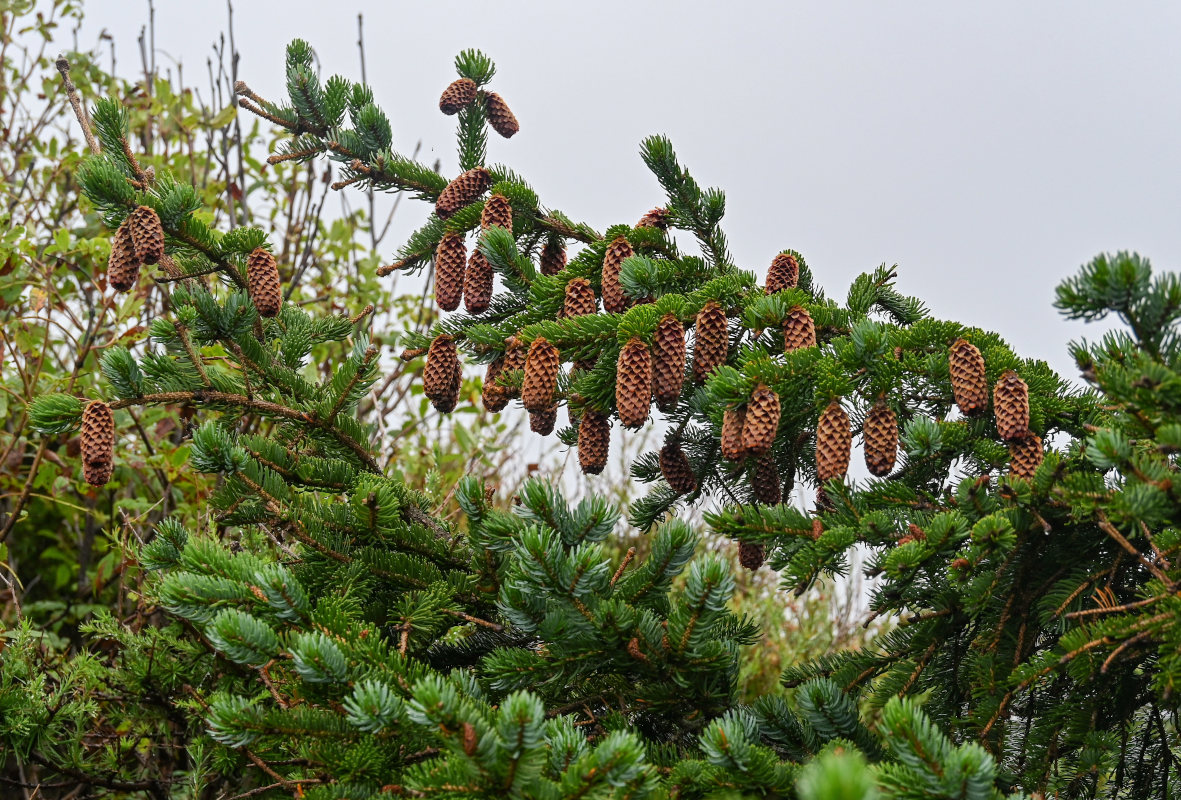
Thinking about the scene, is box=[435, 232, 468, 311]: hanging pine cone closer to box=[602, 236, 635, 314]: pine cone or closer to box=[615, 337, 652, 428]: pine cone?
box=[602, 236, 635, 314]: pine cone

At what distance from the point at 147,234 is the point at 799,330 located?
4.34ft

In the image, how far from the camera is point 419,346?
244cm

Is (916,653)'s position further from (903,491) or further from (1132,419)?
(1132,419)

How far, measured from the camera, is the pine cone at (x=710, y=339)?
1961mm

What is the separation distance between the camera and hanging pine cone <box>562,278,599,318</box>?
2.14 metres

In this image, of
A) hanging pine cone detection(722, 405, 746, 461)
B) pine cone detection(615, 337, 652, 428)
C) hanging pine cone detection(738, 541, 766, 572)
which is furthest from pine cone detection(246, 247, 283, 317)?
hanging pine cone detection(738, 541, 766, 572)

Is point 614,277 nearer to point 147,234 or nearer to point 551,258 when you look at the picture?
point 551,258

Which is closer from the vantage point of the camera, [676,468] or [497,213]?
[676,468]

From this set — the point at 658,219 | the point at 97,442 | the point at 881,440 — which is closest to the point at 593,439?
the point at 881,440

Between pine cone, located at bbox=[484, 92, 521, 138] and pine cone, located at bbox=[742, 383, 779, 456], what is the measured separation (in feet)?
4.11

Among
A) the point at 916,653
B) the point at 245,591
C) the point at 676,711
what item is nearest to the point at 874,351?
Answer: the point at 916,653

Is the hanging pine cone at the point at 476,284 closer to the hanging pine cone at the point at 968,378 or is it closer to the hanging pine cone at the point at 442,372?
the hanging pine cone at the point at 442,372

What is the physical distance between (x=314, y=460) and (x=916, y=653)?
1.29 m

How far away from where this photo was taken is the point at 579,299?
7.06 ft
